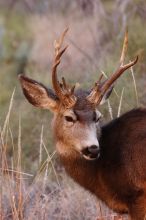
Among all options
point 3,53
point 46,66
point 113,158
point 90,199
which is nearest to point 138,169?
point 113,158

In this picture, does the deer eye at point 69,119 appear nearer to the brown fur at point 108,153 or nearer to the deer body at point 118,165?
the brown fur at point 108,153

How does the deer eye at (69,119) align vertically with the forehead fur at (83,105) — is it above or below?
below

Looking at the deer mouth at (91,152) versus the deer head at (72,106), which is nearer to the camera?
the deer mouth at (91,152)

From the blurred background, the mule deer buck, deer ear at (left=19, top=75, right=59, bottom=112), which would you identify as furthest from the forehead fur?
the blurred background

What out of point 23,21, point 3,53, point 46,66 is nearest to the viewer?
point 46,66

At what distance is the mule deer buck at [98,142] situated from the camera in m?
7.81

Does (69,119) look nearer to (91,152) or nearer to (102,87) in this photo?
(102,87)

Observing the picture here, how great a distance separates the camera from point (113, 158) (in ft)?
26.2

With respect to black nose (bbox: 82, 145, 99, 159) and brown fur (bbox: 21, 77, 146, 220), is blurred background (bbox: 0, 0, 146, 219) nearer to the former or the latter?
brown fur (bbox: 21, 77, 146, 220)

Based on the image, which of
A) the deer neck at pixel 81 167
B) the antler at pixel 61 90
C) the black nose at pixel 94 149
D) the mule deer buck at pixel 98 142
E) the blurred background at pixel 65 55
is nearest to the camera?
the black nose at pixel 94 149

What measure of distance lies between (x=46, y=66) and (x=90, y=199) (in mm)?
9629

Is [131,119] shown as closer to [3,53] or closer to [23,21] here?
[3,53]

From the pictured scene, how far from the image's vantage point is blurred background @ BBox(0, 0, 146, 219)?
12.0 m

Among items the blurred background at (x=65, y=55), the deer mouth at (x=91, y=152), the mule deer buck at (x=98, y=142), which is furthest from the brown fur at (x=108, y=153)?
the blurred background at (x=65, y=55)
